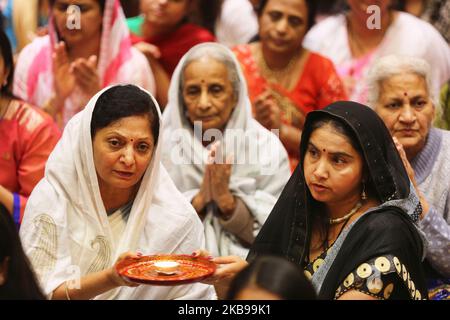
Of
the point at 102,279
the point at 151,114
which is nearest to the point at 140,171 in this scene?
the point at 151,114

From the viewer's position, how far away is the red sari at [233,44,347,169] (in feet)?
18.6

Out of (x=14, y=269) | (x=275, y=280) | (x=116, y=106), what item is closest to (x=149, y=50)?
(x=116, y=106)

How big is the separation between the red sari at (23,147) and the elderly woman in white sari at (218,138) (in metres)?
0.66

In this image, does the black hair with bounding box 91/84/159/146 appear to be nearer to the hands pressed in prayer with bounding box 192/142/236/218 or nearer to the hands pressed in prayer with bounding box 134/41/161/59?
the hands pressed in prayer with bounding box 192/142/236/218

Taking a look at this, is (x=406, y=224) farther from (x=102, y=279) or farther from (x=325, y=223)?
(x=102, y=279)

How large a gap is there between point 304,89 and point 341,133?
5.46ft

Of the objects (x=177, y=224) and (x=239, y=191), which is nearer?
(x=177, y=224)

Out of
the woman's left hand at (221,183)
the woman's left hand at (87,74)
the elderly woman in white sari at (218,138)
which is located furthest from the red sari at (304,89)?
the woman's left hand at (87,74)

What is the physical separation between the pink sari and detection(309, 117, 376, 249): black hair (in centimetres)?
167

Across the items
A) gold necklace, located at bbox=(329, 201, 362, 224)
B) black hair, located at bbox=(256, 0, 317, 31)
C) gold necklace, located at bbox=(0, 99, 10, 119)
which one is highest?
black hair, located at bbox=(256, 0, 317, 31)

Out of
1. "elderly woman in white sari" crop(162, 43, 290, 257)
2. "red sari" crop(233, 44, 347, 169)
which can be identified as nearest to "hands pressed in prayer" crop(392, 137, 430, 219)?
"elderly woman in white sari" crop(162, 43, 290, 257)
